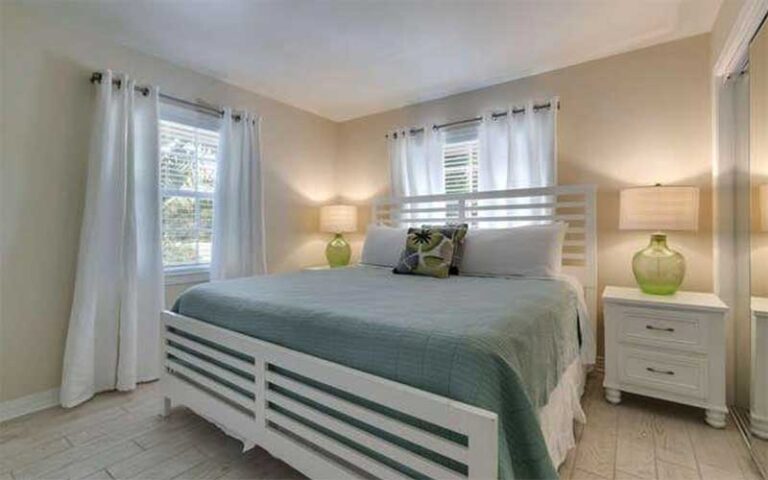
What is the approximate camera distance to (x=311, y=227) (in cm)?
402

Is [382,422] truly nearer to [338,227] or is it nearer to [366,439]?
[366,439]

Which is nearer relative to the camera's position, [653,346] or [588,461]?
[588,461]

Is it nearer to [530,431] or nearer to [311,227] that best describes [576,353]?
[530,431]

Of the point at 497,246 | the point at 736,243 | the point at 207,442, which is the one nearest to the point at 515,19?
the point at 497,246

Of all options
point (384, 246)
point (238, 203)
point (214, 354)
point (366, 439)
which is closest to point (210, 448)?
point (214, 354)

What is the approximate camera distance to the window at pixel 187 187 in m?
2.86

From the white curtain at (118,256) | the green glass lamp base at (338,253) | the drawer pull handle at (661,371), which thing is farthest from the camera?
the green glass lamp base at (338,253)

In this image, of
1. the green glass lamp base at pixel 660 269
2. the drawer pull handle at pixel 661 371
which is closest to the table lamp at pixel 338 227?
the green glass lamp base at pixel 660 269

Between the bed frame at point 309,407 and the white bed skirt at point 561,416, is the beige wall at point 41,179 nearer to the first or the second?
the bed frame at point 309,407

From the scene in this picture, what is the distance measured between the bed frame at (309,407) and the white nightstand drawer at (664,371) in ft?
5.25

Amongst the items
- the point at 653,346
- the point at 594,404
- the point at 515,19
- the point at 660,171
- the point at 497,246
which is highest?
the point at 515,19

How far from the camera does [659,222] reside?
7.09 ft

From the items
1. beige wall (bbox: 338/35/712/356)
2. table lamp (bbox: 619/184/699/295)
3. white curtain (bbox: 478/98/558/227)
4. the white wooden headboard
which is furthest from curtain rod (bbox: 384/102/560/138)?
table lamp (bbox: 619/184/699/295)

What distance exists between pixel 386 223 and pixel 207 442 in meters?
2.45
